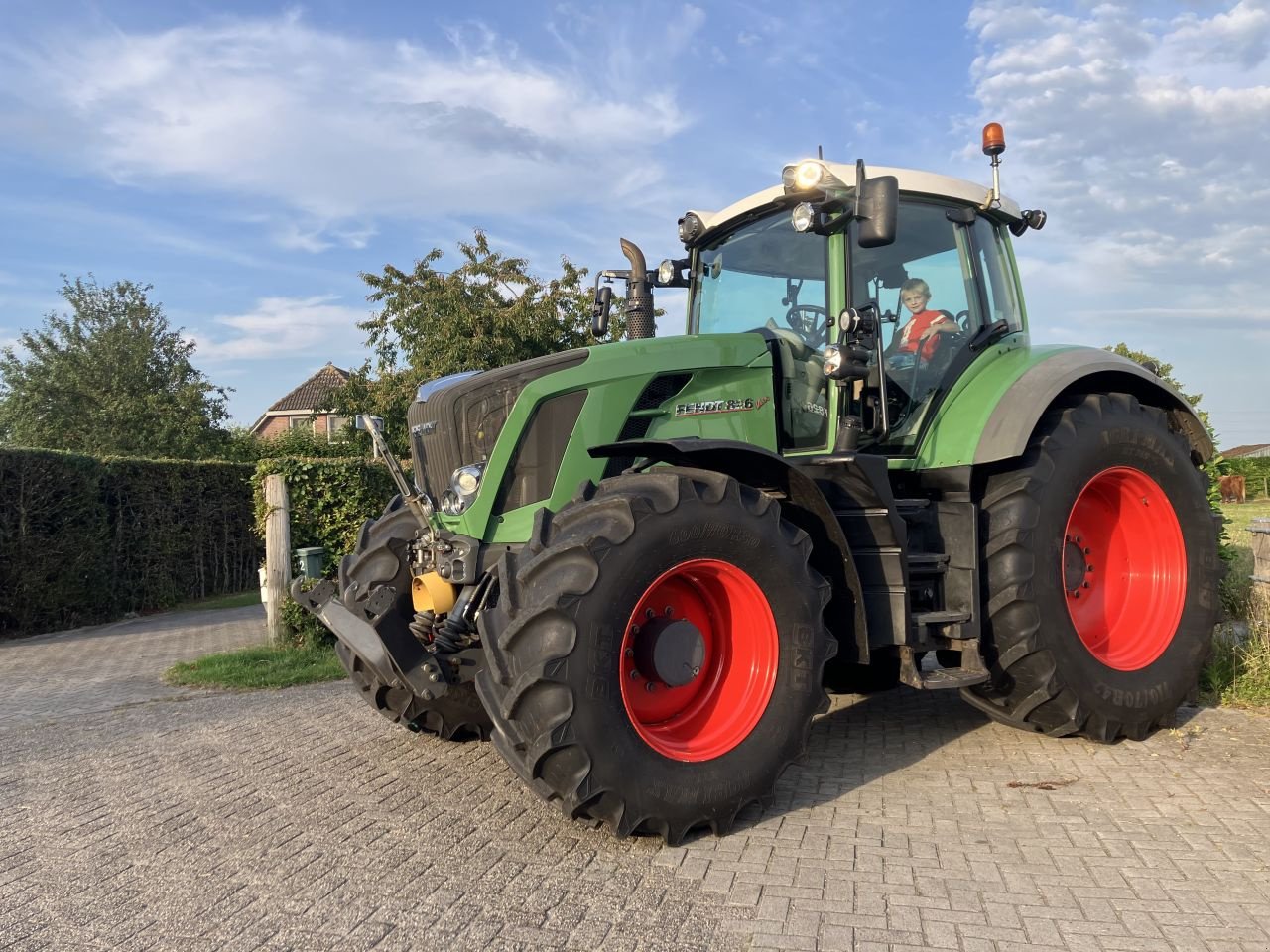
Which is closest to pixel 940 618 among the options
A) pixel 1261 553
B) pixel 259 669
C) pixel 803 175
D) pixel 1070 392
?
pixel 1070 392

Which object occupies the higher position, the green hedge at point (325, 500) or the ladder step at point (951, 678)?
the green hedge at point (325, 500)

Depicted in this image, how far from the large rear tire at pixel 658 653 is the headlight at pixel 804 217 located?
1386 mm

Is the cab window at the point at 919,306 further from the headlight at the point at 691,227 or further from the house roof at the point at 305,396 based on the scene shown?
the house roof at the point at 305,396

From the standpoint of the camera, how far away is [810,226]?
4.43 meters

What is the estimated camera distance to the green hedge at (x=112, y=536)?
1047cm

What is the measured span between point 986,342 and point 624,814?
10.8 feet

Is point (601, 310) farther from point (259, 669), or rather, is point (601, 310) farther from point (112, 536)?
point (112, 536)

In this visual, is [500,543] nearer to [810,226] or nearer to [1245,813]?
[810,226]

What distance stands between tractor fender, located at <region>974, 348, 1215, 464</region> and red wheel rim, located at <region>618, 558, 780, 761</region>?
1.46 metres

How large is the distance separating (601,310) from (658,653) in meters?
2.56

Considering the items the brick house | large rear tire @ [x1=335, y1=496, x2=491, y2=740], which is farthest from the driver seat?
the brick house

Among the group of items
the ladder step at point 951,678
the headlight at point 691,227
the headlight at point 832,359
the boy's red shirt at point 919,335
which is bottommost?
the ladder step at point 951,678

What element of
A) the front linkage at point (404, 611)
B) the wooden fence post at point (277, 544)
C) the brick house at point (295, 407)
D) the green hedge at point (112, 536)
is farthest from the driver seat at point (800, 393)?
the brick house at point (295, 407)

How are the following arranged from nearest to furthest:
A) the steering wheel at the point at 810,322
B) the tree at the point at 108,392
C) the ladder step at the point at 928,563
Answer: the ladder step at the point at 928,563 < the steering wheel at the point at 810,322 < the tree at the point at 108,392
